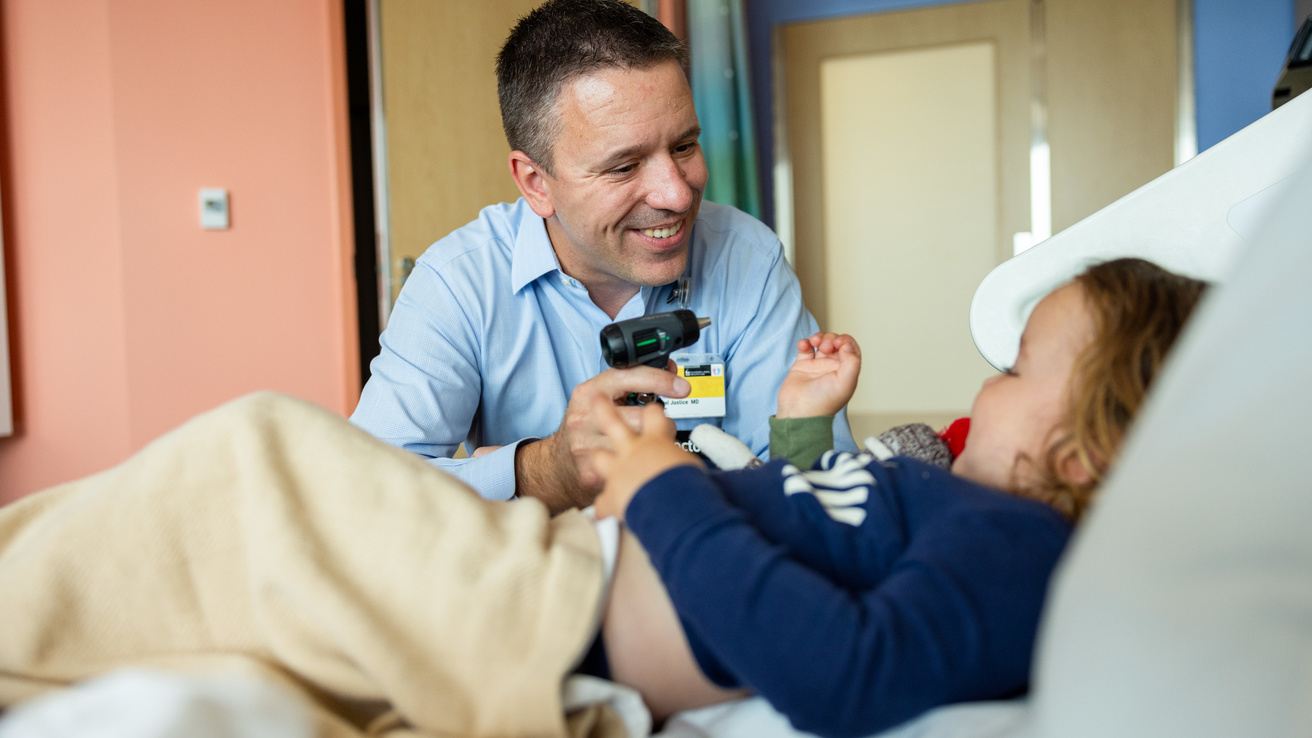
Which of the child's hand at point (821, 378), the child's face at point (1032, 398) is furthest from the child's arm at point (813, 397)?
the child's face at point (1032, 398)

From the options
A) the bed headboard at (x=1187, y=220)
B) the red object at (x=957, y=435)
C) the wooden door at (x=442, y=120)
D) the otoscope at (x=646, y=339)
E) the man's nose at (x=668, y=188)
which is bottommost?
the red object at (x=957, y=435)

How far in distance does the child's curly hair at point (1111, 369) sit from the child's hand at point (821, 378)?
0.39 m

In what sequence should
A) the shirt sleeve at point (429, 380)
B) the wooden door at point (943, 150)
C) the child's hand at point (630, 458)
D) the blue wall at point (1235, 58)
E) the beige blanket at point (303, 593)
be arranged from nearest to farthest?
the beige blanket at point (303, 593), the child's hand at point (630, 458), the shirt sleeve at point (429, 380), the blue wall at point (1235, 58), the wooden door at point (943, 150)

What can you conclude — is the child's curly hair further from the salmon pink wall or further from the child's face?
the salmon pink wall

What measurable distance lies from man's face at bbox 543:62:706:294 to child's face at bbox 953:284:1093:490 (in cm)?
72

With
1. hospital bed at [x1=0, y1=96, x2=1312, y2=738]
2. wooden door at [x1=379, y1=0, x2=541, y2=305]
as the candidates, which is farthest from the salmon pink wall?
hospital bed at [x1=0, y1=96, x2=1312, y2=738]

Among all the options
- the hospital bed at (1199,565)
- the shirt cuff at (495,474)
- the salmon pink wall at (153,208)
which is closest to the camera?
the hospital bed at (1199,565)

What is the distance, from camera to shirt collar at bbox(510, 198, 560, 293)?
155 cm

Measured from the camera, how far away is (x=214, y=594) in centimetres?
63

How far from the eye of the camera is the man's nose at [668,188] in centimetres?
144

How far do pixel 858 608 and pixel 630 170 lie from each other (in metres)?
1.02

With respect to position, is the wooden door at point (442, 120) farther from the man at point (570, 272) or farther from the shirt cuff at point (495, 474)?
the shirt cuff at point (495, 474)

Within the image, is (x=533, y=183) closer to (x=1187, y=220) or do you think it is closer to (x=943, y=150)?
(x=1187, y=220)

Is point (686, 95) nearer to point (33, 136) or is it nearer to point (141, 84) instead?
point (141, 84)
